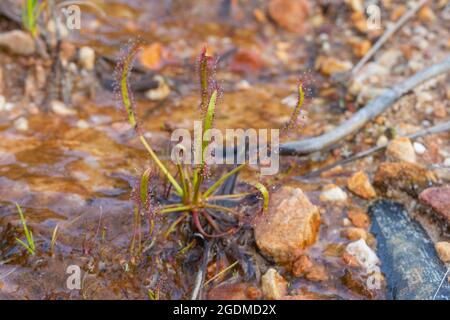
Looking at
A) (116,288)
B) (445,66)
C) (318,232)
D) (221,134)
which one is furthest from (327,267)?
(445,66)

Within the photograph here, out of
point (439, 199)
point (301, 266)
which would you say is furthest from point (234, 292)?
point (439, 199)

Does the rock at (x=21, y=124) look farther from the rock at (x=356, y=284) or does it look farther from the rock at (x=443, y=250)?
the rock at (x=443, y=250)

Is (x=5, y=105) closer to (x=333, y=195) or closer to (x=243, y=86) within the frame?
(x=243, y=86)

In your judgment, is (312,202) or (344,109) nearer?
(312,202)

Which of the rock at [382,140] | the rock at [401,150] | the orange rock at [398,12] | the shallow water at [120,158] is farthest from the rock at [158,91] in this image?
the orange rock at [398,12]

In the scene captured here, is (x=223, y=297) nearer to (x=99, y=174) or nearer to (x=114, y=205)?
(x=114, y=205)

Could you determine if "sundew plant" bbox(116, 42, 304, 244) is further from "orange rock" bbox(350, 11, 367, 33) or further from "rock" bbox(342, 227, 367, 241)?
"orange rock" bbox(350, 11, 367, 33)
